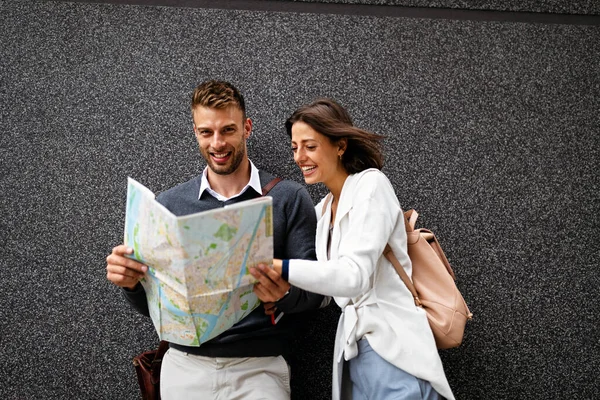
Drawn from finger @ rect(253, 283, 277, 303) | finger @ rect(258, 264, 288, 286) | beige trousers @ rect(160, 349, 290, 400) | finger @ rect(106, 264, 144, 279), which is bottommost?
beige trousers @ rect(160, 349, 290, 400)

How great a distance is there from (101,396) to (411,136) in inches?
42.7

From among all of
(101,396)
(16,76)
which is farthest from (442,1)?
(101,396)

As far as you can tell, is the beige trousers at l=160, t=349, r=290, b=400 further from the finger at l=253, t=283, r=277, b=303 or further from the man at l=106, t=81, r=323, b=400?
the finger at l=253, t=283, r=277, b=303

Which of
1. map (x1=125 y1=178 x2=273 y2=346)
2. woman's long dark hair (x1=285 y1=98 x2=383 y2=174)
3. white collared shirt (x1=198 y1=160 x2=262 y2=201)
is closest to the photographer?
map (x1=125 y1=178 x2=273 y2=346)

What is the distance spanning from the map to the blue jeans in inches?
10.8

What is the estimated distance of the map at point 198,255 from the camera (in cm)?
91

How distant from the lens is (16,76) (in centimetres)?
148

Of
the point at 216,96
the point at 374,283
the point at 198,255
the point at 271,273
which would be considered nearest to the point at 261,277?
the point at 271,273

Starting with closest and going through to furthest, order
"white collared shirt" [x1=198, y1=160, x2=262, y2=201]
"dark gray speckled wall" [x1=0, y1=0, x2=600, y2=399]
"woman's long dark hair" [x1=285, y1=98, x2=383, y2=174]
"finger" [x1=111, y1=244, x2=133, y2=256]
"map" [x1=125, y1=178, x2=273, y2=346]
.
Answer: "map" [x1=125, y1=178, x2=273, y2=346] → "finger" [x1=111, y1=244, x2=133, y2=256] → "woman's long dark hair" [x1=285, y1=98, x2=383, y2=174] → "white collared shirt" [x1=198, y1=160, x2=262, y2=201] → "dark gray speckled wall" [x1=0, y1=0, x2=600, y2=399]

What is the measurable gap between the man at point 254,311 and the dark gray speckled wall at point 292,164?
182 mm

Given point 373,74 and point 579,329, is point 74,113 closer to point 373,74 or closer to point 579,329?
point 373,74

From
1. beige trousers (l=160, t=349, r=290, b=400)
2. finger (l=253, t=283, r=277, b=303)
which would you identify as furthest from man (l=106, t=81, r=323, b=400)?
finger (l=253, t=283, r=277, b=303)

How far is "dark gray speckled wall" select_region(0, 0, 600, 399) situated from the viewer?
1.43 meters

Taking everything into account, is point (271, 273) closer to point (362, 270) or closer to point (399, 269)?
point (362, 270)
